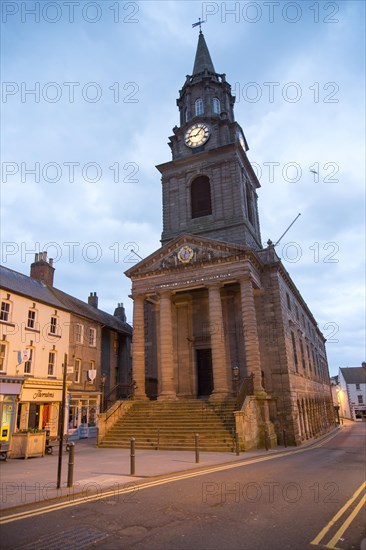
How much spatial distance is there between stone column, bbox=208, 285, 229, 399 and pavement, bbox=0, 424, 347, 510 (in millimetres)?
5445

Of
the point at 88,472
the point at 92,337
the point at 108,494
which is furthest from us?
the point at 92,337

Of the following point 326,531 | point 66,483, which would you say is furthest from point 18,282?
point 326,531

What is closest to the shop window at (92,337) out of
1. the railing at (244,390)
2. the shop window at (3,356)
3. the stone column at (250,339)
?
the shop window at (3,356)

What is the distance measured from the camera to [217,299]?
24438mm

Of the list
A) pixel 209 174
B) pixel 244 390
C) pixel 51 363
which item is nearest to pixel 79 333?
pixel 51 363

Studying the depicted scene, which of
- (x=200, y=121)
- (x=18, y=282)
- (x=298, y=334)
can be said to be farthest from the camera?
(x=200, y=121)

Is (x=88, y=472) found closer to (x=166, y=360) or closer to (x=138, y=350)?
(x=166, y=360)

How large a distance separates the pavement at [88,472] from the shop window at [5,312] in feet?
36.7

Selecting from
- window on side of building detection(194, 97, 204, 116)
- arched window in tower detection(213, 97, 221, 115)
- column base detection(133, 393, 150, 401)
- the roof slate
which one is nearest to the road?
column base detection(133, 393, 150, 401)

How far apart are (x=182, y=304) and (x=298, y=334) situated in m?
10.9

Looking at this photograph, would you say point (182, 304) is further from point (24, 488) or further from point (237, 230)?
point (24, 488)

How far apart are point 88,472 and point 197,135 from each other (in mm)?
29922

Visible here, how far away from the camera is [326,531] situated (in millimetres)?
6059

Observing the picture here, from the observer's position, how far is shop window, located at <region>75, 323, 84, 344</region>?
102 ft
